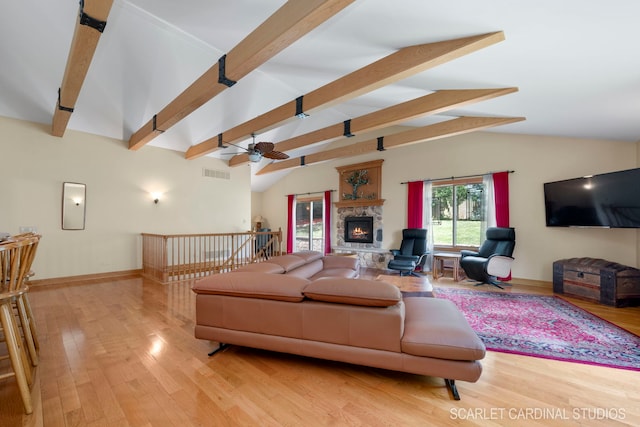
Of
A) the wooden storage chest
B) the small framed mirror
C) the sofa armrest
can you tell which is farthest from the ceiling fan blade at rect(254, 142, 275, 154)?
the wooden storage chest

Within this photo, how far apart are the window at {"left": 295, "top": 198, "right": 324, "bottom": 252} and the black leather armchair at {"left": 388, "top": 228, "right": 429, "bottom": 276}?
3.02m

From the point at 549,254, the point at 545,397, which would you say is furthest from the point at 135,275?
the point at 549,254

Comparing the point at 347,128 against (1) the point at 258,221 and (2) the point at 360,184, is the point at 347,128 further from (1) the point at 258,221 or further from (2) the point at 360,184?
(1) the point at 258,221

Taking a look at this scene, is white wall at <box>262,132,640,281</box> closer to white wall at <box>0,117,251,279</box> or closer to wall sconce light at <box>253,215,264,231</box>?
white wall at <box>0,117,251,279</box>

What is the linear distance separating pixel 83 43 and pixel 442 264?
6.74 meters

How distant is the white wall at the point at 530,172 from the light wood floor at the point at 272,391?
3.38 meters

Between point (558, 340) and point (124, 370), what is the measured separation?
158 inches

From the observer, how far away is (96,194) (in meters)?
5.29

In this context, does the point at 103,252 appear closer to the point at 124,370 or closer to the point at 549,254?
the point at 124,370

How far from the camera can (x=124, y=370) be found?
79.0 inches

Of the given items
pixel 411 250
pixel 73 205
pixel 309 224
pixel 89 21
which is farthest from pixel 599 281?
pixel 73 205

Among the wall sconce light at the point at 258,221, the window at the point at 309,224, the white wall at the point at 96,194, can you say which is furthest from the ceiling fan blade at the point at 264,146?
the wall sconce light at the point at 258,221

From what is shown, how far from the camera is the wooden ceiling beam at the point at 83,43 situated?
2.06 m

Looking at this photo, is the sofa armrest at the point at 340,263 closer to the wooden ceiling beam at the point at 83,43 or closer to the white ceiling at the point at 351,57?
the white ceiling at the point at 351,57
